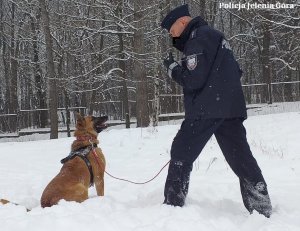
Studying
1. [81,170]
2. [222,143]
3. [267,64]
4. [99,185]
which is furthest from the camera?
[267,64]

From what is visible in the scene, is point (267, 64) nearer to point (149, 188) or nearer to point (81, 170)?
point (149, 188)

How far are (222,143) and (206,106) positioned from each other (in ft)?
1.46

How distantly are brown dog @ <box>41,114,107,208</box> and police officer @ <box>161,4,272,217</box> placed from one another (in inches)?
40.9

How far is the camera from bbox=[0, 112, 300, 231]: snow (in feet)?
10.2

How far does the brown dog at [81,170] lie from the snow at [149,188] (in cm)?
17

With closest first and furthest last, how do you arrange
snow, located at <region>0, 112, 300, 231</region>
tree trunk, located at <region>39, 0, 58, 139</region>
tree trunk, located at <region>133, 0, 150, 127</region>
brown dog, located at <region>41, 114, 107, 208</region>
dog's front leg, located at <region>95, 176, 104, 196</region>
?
snow, located at <region>0, 112, 300, 231</region> → brown dog, located at <region>41, 114, 107, 208</region> → dog's front leg, located at <region>95, 176, 104, 196</region> → tree trunk, located at <region>133, 0, 150, 127</region> → tree trunk, located at <region>39, 0, 58, 139</region>

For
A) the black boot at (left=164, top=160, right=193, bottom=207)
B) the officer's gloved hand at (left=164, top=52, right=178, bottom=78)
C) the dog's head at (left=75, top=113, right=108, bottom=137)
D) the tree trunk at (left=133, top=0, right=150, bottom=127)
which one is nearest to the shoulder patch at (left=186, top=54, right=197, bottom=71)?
the officer's gloved hand at (left=164, top=52, right=178, bottom=78)

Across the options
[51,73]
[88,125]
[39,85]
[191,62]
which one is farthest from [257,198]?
[39,85]

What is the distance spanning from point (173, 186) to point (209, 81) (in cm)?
99

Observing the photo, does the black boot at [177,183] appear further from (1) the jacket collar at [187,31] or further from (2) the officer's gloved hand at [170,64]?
(1) the jacket collar at [187,31]

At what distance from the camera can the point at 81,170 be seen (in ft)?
14.2

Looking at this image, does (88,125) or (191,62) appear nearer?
(191,62)

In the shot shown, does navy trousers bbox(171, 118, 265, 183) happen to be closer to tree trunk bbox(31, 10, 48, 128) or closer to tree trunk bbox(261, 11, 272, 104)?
tree trunk bbox(261, 11, 272, 104)

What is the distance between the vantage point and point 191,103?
3545 millimetres
